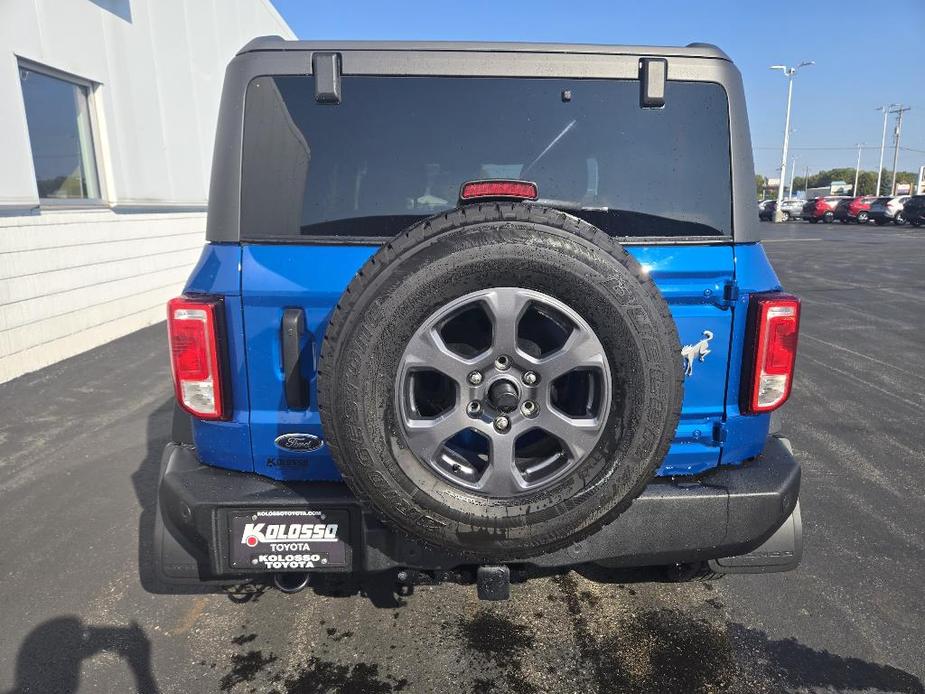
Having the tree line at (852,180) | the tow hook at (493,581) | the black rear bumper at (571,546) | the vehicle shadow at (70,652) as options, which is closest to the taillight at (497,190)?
the black rear bumper at (571,546)

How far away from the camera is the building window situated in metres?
6.68

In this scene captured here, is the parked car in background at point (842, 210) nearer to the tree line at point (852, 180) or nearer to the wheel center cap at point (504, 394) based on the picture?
the tree line at point (852, 180)

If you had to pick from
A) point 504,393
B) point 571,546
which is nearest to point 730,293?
point 504,393

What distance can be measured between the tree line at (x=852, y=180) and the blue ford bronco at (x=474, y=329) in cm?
7455

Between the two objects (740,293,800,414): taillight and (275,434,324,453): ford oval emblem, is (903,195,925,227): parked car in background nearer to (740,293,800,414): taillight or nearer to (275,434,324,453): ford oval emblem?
(740,293,800,414): taillight

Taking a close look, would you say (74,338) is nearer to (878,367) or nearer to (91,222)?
(91,222)

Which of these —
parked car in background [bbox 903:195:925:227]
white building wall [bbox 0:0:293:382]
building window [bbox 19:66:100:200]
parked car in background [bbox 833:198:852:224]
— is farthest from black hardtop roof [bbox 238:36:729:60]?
parked car in background [bbox 833:198:852:224]

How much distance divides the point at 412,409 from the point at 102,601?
6.43 feet

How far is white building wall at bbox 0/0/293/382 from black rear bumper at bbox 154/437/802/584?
17.4 feet

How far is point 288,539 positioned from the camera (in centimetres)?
210


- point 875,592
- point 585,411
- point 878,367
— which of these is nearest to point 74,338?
point 585,411

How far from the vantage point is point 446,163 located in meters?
2.22

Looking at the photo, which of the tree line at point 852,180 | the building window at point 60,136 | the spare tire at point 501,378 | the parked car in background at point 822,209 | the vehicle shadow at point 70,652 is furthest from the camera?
the tree line at point 852,180

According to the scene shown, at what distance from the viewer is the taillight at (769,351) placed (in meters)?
2.16
